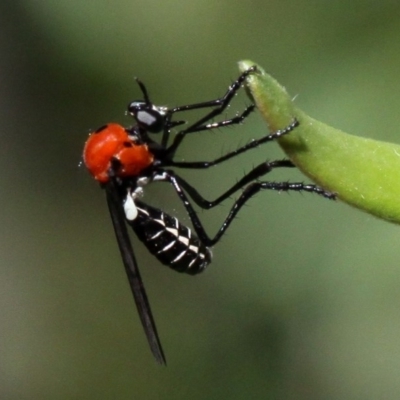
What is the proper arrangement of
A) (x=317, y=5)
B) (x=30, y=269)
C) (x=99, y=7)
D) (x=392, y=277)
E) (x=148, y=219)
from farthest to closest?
(x=30, y=269) < (x=99, y=7) < (x=317, y=5) < (x=392, y=277) < (x=148, y=219)

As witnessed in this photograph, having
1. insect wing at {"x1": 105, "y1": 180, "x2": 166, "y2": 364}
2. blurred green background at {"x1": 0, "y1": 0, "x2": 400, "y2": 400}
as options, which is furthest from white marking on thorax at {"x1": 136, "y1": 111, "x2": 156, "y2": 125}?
blurred green background at {"x1": 0, "y1": 0, "x2": 400, "y2": 400}

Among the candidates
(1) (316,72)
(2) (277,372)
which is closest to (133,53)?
(1) (316,72)

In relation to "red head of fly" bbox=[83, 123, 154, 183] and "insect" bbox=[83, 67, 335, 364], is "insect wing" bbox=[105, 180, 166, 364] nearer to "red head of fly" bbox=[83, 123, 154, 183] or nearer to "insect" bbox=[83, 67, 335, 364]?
"insect" bbox=[83, 67, 335, 364]

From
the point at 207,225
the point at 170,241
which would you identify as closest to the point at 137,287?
the point at 170,241

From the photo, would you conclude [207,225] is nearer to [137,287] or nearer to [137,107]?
[137,107]

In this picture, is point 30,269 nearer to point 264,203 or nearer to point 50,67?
point 50,67

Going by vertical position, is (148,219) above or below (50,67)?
below

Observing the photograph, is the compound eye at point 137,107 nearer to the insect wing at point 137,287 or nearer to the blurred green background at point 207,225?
the insect wing at point 137,287
